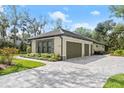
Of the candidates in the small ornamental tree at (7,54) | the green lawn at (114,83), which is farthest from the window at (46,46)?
the green lawn at (114,83)

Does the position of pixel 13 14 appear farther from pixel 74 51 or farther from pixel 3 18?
pixel 74 51

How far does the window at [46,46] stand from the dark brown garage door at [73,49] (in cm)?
165

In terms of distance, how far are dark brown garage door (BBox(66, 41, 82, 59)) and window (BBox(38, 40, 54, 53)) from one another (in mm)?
1654

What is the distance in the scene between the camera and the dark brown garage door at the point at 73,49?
15377 millimetres

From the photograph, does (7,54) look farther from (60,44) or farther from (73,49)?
(73,49)

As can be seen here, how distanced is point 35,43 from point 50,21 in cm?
1827

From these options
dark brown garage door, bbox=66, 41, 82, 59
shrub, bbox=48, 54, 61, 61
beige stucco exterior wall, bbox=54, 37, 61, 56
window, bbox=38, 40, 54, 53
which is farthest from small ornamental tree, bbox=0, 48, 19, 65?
dark brown garage door, bbox=66, 41, 82, 59

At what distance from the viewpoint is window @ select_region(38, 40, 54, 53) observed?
15.5m

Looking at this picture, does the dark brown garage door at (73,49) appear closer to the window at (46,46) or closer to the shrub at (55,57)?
the shrub at (55,57)

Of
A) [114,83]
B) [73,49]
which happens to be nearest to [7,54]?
[114,83]

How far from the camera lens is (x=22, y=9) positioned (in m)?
30.4

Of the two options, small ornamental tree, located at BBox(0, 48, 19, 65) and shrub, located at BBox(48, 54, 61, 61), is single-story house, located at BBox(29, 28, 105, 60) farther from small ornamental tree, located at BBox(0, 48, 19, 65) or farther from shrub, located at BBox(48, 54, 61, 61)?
small ornamental tree, located at BBox(0, 48, 19, 65)

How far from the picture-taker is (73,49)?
16641 mm
